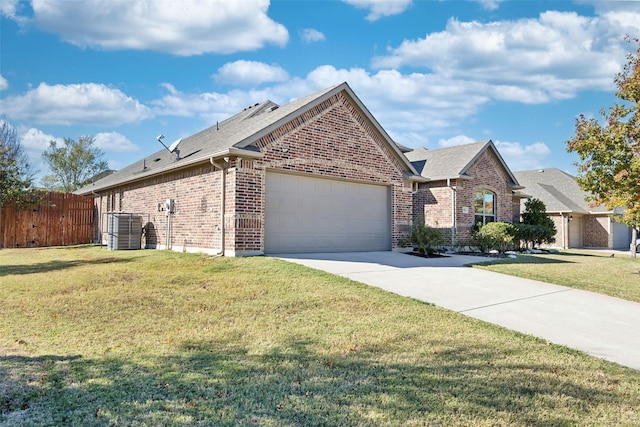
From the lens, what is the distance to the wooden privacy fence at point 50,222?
18.3m

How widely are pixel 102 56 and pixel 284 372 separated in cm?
1857

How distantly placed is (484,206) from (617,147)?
26.1ft

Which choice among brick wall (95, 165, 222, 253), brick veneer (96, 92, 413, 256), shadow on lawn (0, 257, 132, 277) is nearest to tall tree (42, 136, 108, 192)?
brick wall (95, 165, 222, 253)

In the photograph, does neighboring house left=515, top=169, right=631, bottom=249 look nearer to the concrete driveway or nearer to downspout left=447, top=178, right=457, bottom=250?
downspout left=447, top=178, right=457, bottom=250

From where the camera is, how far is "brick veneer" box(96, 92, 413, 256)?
431 inches

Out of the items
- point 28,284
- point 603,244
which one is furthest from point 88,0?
point 603,244

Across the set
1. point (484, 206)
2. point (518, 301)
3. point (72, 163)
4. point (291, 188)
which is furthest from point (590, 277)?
point (72, 163)

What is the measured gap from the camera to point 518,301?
7.18 metres

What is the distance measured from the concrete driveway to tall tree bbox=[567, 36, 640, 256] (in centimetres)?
448

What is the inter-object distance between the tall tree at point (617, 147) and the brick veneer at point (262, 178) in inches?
230

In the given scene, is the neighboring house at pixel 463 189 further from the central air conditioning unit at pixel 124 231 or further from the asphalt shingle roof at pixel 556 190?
the central air conditioning unit at pixel 124 231

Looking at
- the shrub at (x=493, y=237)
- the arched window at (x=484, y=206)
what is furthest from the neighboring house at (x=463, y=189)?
the shrub at (x=493, y=237)

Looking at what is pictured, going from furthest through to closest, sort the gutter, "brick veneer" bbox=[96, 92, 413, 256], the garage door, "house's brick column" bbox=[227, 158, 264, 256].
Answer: the garage door → "brick veneer" bbox=[96, 92, 413, 256] → "house's brick column" bbox=[227, 158, 264, 256] → the gutter

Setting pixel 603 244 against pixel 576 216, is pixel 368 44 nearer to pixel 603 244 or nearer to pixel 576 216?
pixel 576 216
